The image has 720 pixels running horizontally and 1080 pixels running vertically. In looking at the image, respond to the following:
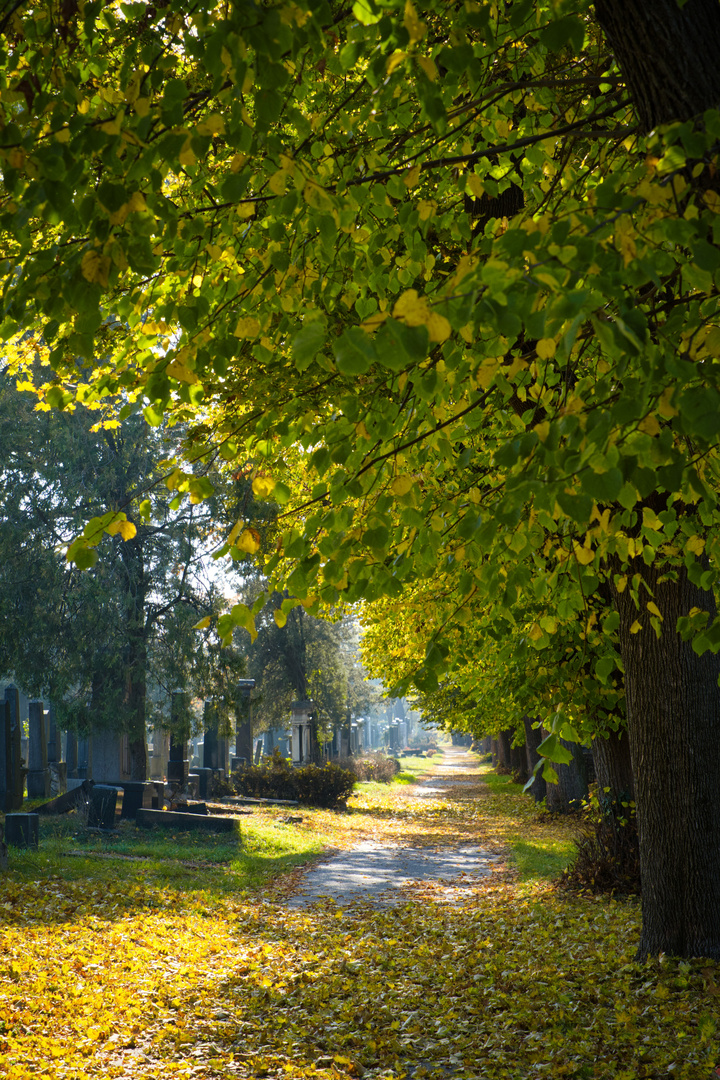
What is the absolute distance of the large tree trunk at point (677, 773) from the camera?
5.98 meters

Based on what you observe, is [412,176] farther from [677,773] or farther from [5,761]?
[5,761]

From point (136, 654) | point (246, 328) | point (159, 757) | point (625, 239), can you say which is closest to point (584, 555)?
point (625, 239)

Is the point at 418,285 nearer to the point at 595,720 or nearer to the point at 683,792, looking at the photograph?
the point at 683,792

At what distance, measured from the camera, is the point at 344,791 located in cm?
2469

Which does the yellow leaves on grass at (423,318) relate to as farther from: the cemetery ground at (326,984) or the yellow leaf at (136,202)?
the cemetery ground at (326,984)

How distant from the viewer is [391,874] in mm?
13219

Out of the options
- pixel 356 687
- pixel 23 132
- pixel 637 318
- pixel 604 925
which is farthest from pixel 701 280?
pixel 356 687

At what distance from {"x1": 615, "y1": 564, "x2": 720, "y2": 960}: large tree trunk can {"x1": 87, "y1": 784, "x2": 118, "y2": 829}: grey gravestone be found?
12.4 m

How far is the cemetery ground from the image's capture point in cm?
486

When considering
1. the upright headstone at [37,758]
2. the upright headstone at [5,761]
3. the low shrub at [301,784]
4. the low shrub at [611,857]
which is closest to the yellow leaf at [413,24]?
the low shrub at [611,857]

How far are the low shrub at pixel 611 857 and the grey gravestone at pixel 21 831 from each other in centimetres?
817

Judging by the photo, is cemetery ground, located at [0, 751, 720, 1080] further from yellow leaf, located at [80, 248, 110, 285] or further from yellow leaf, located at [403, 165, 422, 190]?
yellow leaf, located at [403, 165, 422, 190]

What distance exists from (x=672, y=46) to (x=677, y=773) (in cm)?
487

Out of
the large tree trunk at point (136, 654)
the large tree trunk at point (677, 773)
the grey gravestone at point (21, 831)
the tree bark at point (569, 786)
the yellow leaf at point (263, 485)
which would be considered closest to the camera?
the yellow leaf at point (263, 485)
